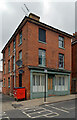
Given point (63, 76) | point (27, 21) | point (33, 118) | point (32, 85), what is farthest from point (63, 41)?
point (33, 118)

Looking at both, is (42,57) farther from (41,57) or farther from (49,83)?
(49,83)

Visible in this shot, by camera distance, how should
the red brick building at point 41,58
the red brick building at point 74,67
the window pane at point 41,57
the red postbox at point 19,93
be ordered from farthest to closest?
1. the red brick building at point 74,67
2. the window pane at point 41,57
3. the red brick building at point 41,58
4. the red postbox at point 19,93

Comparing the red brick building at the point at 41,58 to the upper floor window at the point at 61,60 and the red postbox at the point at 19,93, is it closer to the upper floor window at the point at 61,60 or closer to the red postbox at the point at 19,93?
the upper floor window at the point at 61,60

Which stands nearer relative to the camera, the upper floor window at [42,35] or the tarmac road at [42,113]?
the tarmac road at [42,113]

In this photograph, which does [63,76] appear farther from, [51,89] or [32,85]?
[32,85]

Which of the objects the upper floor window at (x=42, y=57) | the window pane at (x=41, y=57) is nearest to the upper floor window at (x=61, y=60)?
the upper floor window at (x=42, y=57)

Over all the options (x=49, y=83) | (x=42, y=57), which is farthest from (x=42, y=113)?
(x=42, y=57)

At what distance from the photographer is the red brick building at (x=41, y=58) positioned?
1248cm

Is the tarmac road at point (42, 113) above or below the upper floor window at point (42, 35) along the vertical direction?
below

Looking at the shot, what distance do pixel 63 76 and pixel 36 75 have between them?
5.23 m

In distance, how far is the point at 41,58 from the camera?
45.2ft

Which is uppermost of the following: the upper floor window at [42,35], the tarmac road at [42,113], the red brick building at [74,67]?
the upper floor window at [42,35]

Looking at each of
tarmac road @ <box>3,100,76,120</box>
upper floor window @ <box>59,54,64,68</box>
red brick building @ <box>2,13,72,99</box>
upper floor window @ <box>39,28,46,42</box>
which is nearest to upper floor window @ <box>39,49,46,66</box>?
red brick building @ <box>2,13,72,99</box>

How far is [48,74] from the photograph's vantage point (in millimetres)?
14273
